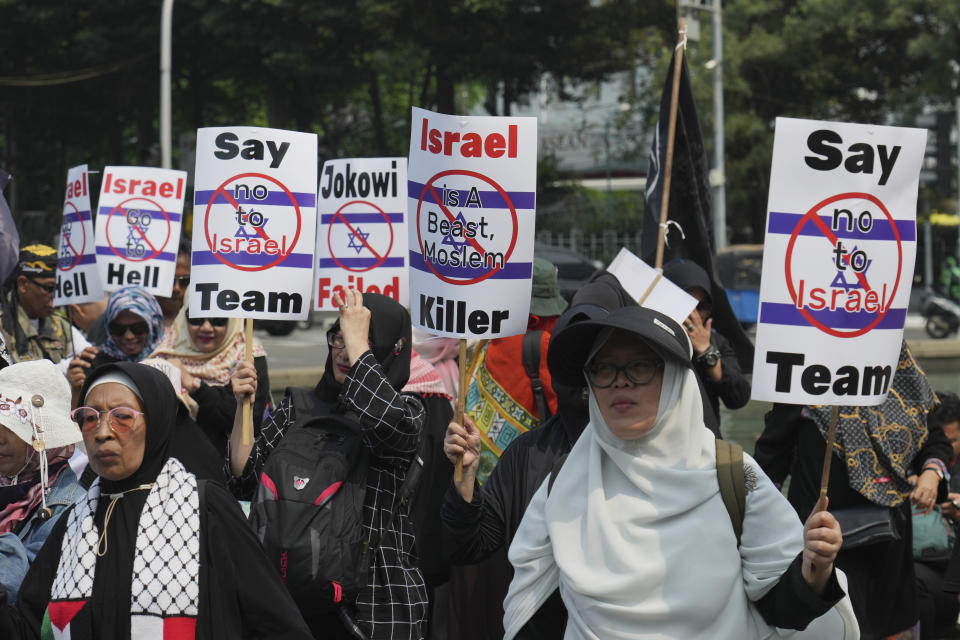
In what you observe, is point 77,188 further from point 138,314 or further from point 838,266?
point 838,266

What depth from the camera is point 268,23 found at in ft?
92.1

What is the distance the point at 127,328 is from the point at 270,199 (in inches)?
32.0

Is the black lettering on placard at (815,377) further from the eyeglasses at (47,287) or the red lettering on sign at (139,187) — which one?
the red lettering on sign at (139,187)

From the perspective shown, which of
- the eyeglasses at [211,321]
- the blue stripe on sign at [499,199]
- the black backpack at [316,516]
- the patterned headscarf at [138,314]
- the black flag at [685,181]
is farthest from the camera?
the black flag at [685,181]

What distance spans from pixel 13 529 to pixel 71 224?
4289mm

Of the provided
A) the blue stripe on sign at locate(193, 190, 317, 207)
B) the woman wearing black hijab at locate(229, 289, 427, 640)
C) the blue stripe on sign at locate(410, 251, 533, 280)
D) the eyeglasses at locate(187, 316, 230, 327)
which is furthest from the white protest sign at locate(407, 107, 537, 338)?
the eyeglasses at locate(187, 316, 230, 327)

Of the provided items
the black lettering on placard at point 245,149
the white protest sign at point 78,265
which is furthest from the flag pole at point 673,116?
the white protest sign at point 78,265

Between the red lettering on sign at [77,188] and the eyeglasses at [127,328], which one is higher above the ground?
the red lettering on sign at [77,188]

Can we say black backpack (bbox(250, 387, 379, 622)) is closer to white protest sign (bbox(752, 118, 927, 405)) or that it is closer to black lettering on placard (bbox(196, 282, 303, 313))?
black lettering on placard (bbox(196, 282, 303, 313))

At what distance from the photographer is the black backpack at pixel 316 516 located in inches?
157

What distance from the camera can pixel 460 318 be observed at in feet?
14.1

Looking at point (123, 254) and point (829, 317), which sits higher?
point (829, 317)

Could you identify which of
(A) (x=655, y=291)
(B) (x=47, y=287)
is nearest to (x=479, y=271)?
(A) (x=655, y=291)

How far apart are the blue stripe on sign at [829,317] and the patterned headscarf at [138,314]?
2919 mm
